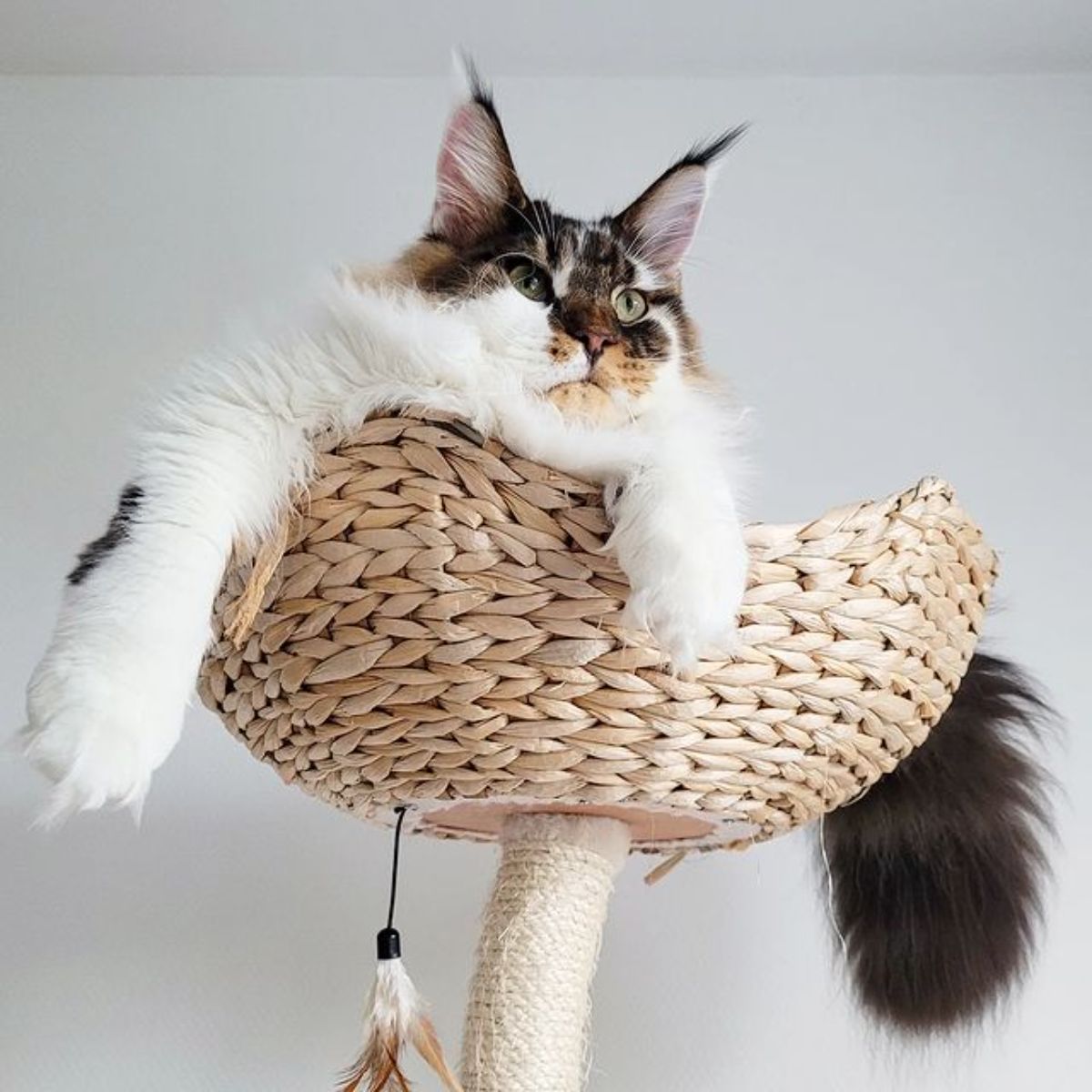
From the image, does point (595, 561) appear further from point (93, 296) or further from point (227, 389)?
point (93, 296)

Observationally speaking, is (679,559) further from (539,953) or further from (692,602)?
(539,953)

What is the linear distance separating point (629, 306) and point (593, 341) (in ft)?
0.38

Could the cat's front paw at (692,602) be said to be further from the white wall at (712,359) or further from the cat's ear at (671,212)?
the white wall at (712,359)

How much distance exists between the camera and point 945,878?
1080 mm

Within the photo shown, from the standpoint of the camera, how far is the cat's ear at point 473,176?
40.9 inches

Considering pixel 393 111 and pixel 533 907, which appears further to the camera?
pixel 393 111

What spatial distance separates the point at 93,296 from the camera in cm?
173

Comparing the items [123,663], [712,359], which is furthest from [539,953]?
[712,359]

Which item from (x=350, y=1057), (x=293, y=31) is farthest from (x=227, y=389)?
(x=293, y=31)

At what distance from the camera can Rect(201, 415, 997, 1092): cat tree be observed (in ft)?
2.53

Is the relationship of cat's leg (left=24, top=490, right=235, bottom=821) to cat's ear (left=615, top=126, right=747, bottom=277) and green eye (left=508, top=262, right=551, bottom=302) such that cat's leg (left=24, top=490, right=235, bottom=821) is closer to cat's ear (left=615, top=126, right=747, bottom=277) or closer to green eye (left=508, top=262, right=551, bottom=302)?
green eye (left=508, top=262, right=551, bottom=302)

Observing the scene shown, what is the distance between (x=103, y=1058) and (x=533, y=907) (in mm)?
737

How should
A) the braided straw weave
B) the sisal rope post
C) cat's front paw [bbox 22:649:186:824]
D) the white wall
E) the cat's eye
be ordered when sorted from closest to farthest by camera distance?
cat's front paw [bbox 22:649:186:824]
the braided straw weave
the sisal rope post
the cat's eye
the white wall

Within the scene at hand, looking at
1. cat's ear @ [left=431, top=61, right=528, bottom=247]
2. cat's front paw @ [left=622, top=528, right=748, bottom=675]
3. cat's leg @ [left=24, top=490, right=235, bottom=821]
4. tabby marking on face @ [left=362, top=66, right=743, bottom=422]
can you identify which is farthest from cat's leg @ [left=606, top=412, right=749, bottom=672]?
cat's ear @ [left=431, top=61, right=528, bottom=247]
